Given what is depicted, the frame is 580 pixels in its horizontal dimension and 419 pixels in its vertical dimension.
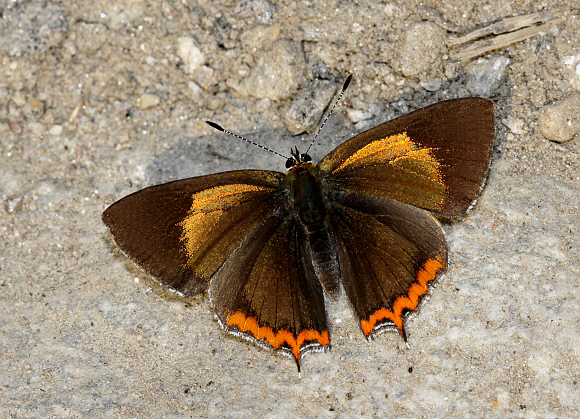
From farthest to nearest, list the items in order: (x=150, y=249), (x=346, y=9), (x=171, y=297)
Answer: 1. (x=346, y=9)
2. (x=171, y=297)
3. (x=150, y=249)

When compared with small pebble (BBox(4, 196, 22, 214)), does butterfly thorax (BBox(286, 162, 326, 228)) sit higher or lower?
higher

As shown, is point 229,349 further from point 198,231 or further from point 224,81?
point 224,81

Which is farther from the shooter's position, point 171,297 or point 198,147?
point 198,147

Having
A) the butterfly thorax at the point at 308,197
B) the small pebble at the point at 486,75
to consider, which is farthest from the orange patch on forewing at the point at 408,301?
the small pebble at the point at 486,75

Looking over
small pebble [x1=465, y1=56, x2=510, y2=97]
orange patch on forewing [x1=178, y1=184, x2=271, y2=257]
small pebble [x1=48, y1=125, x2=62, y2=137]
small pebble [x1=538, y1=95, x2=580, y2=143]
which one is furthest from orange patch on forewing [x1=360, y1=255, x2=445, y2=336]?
small pebble [x1=48, y1=125, x2=62, y2=137]

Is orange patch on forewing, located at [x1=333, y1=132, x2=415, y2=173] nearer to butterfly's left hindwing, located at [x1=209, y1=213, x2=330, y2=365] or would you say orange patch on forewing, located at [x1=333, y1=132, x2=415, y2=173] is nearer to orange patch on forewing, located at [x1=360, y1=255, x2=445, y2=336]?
butterfly's left hindwing, located at [x1=209, y1=213, x2=330, y2=365]

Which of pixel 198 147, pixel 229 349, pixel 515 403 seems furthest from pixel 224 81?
pixel 515 403

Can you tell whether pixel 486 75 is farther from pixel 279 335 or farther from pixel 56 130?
pixel 56 130
